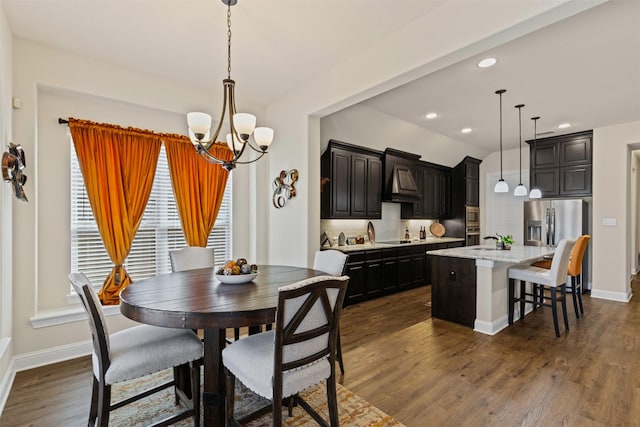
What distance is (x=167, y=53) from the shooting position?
118 inches

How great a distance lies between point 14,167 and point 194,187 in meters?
1.59

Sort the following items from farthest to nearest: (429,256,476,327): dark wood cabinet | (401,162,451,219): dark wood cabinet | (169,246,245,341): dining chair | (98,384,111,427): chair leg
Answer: (401,162,451,219): dark wood cabinet
(429,256,476,327): dark wood cabinet
(169,246,245,341): dining chair
(98,384,111,427): chair leg

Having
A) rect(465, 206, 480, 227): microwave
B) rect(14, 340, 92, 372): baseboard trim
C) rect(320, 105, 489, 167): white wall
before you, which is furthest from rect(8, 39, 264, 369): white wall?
rect(465, 206, 480, 227): microwave

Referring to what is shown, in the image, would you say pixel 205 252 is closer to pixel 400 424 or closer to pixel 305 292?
pixel 305 292

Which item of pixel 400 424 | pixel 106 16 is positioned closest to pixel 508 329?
pixel 400 424

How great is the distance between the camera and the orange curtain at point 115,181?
3098 mm

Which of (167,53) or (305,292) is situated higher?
(167,53)

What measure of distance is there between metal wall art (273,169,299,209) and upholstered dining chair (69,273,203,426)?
215cm

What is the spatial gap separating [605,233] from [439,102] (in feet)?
12.2

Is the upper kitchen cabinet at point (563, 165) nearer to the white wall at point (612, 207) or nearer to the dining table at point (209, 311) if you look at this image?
the white wall at point (612, 207)

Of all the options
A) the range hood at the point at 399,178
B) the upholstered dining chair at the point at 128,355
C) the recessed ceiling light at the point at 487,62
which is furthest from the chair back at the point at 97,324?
the range hood at the point at 399,178

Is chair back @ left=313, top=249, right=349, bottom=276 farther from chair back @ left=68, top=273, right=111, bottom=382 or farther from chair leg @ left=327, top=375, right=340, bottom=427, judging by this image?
chair back @ left=68, top=273, right=111, bottom=382

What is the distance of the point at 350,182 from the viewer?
488 centimetres

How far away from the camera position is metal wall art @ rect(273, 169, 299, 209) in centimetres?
387
